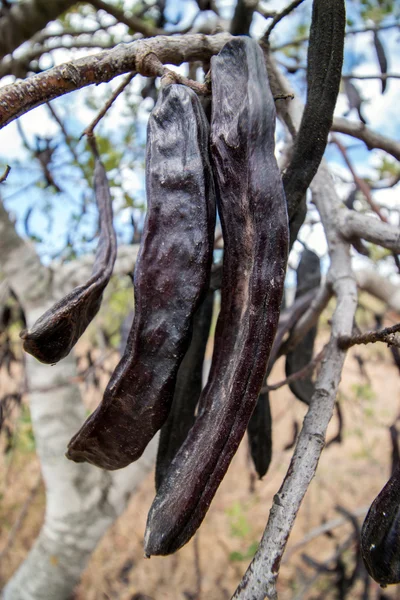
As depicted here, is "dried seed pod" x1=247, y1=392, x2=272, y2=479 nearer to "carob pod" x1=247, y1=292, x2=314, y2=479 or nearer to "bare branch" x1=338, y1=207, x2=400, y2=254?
"carob pod" x1=247, y1=292, x2=314, y2=479

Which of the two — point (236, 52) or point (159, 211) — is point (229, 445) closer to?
point (159, 211)

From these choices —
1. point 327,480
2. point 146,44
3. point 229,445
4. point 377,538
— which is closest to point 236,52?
point 146,44

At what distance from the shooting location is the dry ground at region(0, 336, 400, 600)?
3160 mm

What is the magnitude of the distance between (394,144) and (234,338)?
895 millimetres

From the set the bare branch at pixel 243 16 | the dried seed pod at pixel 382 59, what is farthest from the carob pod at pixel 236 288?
the dried seed pod at pixel 382 59

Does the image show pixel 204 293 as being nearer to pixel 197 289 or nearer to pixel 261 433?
pixel 197 289

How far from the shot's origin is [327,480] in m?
4.33

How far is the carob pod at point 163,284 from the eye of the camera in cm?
68

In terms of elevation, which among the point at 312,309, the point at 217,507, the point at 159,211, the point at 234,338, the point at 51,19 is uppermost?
the point at 51,19

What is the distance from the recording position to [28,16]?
2.02 metres

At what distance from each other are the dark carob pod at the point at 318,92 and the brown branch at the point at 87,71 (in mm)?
200

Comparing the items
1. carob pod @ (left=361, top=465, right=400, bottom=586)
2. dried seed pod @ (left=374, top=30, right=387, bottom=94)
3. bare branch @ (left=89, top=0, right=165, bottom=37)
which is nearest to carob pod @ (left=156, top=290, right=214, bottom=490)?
carob pod @ (left=361, top=465, right=400, bottom=586)

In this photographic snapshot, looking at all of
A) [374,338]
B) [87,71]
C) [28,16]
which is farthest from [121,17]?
[374,338]

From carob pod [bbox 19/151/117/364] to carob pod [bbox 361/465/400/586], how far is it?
1.55 ft
